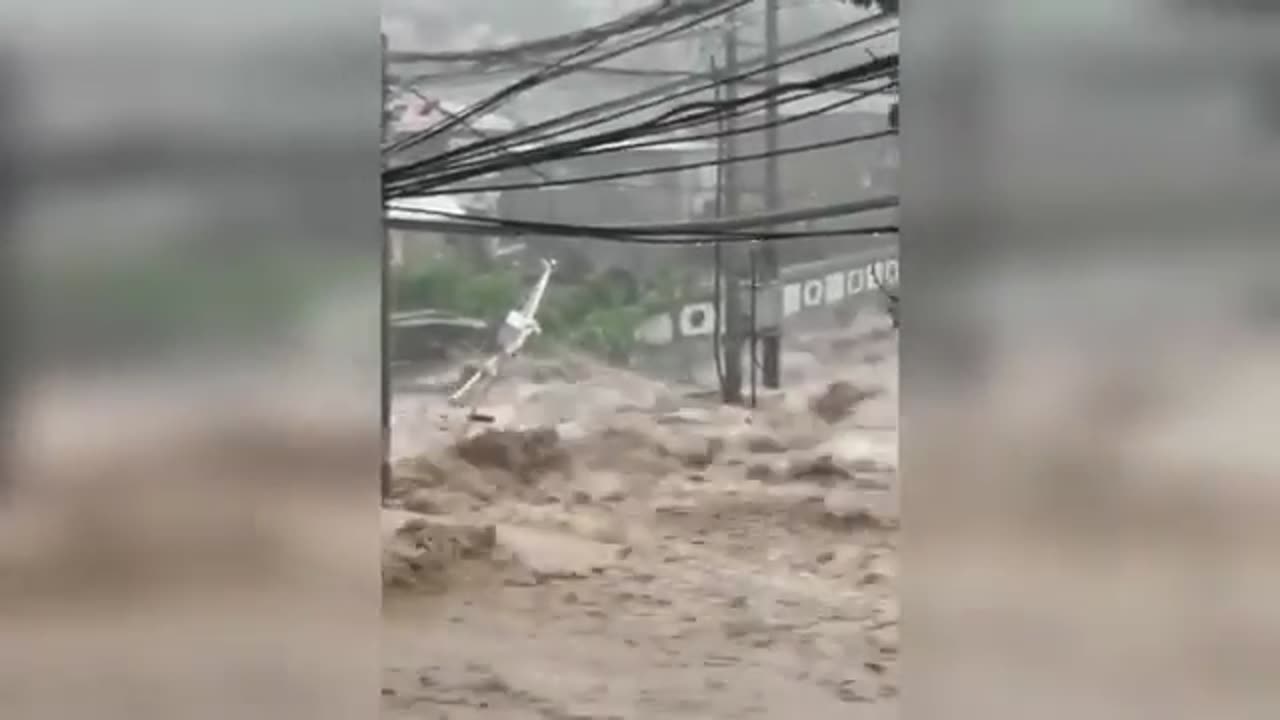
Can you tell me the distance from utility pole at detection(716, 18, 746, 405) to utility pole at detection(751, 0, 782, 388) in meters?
0.02

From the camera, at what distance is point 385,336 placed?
39.8 inches

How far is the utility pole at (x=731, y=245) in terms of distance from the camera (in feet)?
3.43

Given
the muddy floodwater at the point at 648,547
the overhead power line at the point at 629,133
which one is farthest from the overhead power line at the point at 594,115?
the muddy floodwater at the point at 648,547

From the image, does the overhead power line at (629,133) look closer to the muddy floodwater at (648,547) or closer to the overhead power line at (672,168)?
the overhead power line at (672,168)

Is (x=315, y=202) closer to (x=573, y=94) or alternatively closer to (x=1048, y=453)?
(x=573, y=94)

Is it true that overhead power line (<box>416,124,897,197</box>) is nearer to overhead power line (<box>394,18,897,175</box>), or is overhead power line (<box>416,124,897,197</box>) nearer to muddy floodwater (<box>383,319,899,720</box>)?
overhead power line (<box>394,18,897,175</box>)

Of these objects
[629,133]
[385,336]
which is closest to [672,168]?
[629,133]

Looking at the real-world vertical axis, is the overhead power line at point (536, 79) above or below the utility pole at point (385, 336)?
above

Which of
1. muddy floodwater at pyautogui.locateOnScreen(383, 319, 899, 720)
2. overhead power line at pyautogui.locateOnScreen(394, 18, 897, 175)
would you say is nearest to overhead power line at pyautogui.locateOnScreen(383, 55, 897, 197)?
overhead power line at pyautogui.locateOnScreen(394, 18, 897, 175)

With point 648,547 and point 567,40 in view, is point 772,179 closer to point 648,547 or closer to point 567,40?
point 567,40

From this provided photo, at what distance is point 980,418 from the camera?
106 cm

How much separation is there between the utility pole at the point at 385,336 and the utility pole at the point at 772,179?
0.29 m

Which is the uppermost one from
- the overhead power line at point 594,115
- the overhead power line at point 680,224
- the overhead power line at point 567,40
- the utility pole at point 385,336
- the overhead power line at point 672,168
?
the overhead power line at point 567,40

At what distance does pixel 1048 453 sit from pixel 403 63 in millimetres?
602
